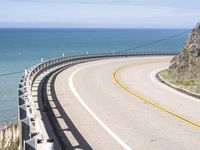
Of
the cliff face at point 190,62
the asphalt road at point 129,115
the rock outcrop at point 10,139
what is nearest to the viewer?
the asphalt road at point 129,115

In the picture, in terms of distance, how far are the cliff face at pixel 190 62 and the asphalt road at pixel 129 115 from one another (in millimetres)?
2574

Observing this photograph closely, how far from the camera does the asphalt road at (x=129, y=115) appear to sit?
43.3ft

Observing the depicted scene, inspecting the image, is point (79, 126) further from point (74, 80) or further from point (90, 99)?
point (74, 80)

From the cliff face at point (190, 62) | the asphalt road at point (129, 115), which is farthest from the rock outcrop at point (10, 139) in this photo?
the cliff face at point (190, 62)

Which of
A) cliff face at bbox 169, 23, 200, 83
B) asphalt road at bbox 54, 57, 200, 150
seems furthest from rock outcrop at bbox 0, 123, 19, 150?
cliff face at bbox 169, 23, 200, 83

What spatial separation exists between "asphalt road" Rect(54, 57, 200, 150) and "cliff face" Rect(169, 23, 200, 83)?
101 inches

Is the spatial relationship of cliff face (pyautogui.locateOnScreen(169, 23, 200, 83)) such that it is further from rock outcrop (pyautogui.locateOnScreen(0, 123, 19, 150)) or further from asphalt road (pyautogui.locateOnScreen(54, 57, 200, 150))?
rock outcrop (pyautogui.locateOnScreen(0, 123, 19, 150))

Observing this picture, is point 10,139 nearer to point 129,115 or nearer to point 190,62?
point 129,115

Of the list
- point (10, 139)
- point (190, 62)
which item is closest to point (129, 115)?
point (10, 139)

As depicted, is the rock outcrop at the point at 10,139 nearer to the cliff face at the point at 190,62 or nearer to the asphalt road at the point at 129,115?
the asphalt road at the point at 129,115

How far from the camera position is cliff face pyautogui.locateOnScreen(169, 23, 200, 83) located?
1167 inches

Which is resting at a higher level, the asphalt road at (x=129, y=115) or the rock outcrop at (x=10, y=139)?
the asphalt road at (x=129, y=115)

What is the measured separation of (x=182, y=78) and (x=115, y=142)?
61.3 ft

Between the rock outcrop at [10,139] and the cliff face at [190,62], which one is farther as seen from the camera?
the cliff face at [190,62]
